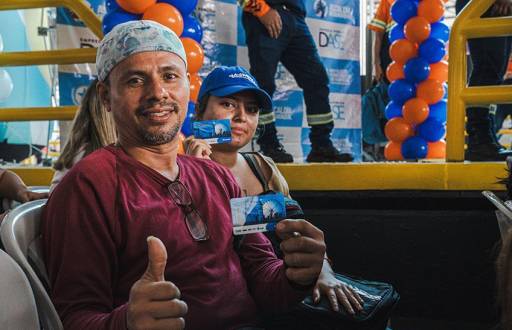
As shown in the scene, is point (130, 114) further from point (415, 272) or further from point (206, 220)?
point (415, 272)

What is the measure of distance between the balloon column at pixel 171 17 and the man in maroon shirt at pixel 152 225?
1.67 meters

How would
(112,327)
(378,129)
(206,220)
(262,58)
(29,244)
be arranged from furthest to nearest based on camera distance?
(378,129)
(262,58)
(206,220)
(29,244)
(112,327)

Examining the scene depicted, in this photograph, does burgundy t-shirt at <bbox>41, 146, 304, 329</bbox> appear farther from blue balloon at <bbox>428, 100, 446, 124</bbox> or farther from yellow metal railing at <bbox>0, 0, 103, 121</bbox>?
blue balloon at <bbox>428, 100, 446, 124</bbox>

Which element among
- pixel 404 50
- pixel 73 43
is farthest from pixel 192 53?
pixel 404 50

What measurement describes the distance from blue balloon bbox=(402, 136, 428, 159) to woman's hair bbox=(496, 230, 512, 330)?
322cm

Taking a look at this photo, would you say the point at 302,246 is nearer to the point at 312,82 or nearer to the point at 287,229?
the point at 287,229

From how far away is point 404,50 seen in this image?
462cm

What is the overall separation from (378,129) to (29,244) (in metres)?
4.75

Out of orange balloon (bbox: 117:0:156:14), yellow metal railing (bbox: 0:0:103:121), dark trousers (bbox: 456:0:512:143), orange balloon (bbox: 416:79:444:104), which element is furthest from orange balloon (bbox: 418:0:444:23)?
yellow metal railing (bbox: 0:0:103:121)

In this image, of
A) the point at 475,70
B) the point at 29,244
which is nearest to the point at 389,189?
the point at 475,70

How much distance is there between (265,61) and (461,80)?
51.1 inches

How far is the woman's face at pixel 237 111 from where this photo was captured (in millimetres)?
2184

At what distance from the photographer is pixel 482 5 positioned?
8.83 ft

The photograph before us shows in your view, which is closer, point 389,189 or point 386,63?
point 389,189
